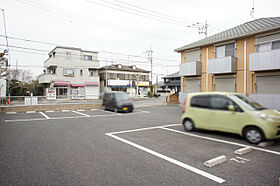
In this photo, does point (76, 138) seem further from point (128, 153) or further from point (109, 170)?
point (109, 170)

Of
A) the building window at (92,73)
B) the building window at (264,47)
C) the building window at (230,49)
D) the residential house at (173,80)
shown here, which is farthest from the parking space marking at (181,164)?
the residential house at (173,80)

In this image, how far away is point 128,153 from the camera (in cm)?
447

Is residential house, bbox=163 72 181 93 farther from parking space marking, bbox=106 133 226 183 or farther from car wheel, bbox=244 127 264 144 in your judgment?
parking space marking, bbox=106 133 226 183

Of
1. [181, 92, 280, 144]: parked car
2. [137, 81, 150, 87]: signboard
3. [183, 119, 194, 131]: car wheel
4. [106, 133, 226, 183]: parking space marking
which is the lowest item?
[106, 133, 226, 183]: parking space marking

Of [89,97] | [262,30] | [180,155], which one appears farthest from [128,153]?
[89,97]

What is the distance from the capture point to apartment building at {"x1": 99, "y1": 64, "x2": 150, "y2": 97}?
38.3 meters

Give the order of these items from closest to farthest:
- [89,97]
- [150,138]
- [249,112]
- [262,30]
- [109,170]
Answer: [109,170], [249,112], [150,138], [262,30], [89,97]

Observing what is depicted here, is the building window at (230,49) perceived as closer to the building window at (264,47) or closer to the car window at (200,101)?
the building window at (264,47)

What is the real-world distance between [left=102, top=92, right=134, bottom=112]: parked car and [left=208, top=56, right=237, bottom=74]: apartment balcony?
7.20 meters

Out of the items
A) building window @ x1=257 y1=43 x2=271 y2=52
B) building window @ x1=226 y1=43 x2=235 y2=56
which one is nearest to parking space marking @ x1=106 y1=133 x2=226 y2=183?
building window @ x1=257 y1=43 x2=271 y2=52

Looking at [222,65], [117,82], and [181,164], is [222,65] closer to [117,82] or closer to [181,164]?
[181,164]

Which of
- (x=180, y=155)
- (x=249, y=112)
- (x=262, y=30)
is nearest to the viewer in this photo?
(x=180, y=155)

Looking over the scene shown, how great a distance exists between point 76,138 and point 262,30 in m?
12.8

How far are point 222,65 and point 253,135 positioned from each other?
29.9ft
